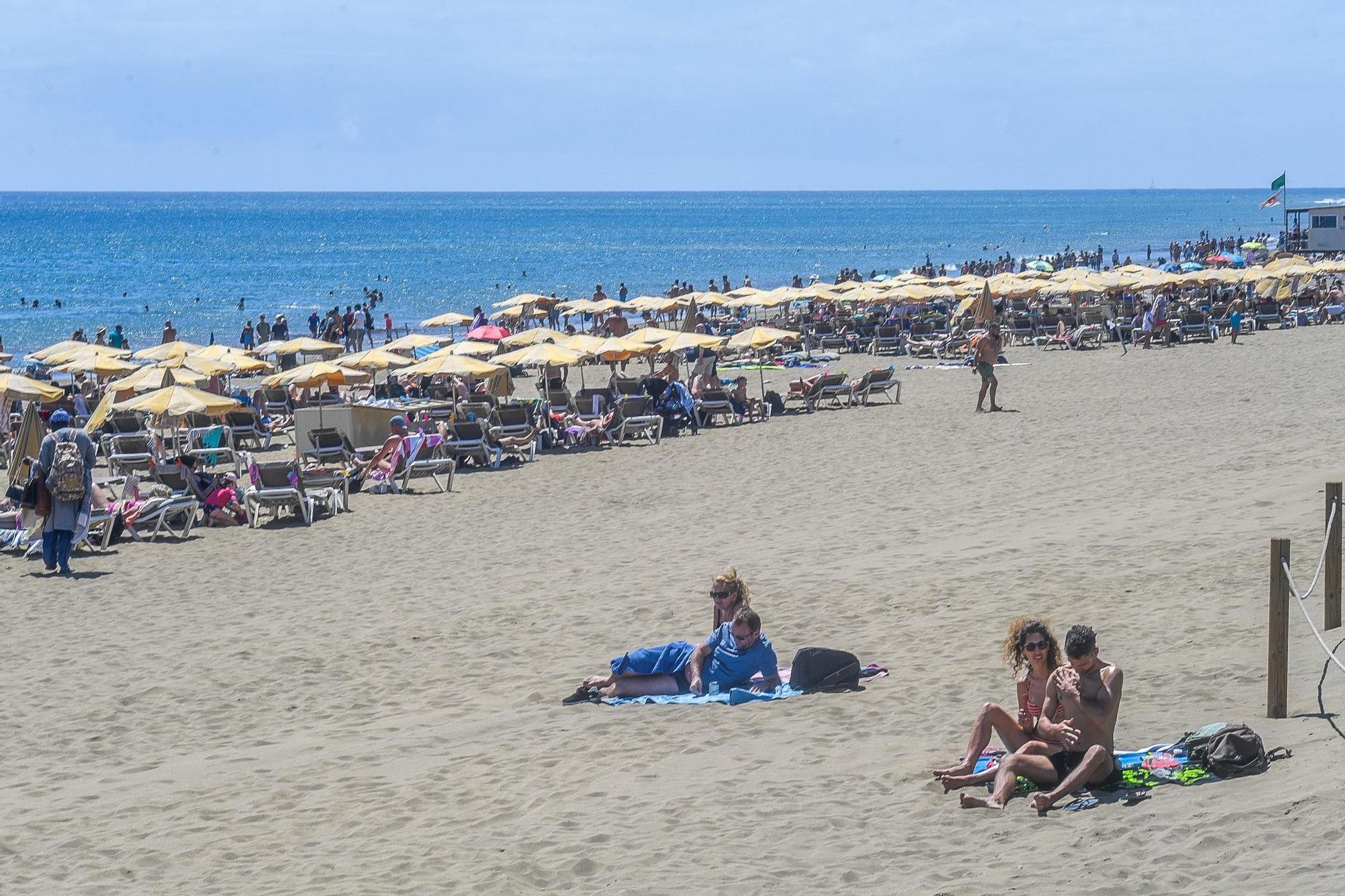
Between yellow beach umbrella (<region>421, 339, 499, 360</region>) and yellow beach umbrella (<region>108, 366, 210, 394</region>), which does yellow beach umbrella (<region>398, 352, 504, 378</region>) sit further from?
yellow beach umbrella (<region>108, 366, 210, 394</region>)

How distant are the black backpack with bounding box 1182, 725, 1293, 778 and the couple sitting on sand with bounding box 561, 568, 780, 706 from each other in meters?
2.51

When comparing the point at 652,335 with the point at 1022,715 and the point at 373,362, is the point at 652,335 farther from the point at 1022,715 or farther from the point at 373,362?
the point at 1022,715

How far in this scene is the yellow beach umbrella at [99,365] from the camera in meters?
22.2

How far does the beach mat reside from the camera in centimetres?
739

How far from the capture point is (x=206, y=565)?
12.0 metres

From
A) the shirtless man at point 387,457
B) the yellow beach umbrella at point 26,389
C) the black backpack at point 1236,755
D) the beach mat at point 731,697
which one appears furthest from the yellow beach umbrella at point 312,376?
the black backpack at point 1236,755

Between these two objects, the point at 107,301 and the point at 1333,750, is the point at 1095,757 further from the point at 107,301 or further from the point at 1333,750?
the point at 107,301

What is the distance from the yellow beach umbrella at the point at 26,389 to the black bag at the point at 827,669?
47.1ft

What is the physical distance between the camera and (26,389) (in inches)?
734

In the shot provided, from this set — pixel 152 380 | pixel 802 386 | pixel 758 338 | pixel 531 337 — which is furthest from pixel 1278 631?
pixel 531 337

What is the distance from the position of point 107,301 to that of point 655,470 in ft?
183

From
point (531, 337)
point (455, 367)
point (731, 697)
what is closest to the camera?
point (731, 697)

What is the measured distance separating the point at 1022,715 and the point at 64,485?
8.36 metres

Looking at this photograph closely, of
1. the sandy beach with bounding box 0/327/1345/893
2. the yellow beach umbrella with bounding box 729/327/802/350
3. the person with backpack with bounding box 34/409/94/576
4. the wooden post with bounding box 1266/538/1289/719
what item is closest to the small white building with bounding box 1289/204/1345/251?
the yellow beach umbrella with bounding box 729/327/802/350
